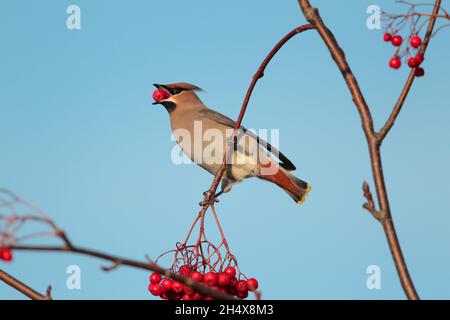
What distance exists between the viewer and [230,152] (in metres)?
4.12

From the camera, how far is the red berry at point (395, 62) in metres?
2.54

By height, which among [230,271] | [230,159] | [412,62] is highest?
[230,159]

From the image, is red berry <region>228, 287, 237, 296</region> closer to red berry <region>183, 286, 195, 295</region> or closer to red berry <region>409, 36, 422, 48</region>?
red berry <region>183, 286, 195, 295</region>

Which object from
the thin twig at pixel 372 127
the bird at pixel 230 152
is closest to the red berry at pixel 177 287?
the thin twig at pixel 372 127

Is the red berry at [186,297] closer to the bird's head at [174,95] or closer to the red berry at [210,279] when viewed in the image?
the red berry at [210,279]

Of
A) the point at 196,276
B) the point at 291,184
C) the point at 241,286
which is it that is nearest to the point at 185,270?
the point at 196,276

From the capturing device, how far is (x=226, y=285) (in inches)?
98.1

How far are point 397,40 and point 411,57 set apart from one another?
15.9 inches

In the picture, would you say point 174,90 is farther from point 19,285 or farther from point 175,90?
point 19,285

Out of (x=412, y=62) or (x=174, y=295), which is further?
(x=174, y=295)

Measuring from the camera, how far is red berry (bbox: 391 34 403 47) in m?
2.64

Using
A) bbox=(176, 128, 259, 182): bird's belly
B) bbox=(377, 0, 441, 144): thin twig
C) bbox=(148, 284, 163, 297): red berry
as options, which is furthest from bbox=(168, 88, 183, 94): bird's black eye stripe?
bbox=(377, 0, 441, 144): thin twig

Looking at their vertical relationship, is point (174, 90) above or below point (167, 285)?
above
